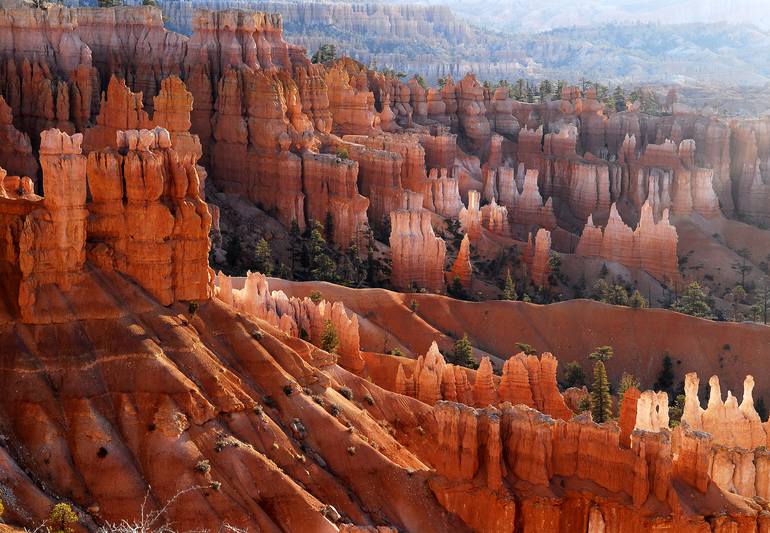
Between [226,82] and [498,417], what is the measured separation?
49221 millimetres

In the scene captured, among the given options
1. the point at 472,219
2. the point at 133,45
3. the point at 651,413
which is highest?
the point at 133,45

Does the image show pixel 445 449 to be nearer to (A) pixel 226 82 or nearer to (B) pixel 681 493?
(B) pixel 681 493

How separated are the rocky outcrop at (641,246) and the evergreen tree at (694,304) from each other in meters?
7.43


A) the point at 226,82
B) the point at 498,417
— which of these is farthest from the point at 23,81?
the point at 498,417

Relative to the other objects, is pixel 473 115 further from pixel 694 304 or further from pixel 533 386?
pixel 533 386

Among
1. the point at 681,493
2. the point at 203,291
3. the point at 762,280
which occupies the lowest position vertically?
the point at 762,280

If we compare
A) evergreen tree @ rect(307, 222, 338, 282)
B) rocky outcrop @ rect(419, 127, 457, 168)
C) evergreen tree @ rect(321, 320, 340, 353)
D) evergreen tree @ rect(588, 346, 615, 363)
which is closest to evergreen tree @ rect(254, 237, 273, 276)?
evergreen tree @ rect(307, 222, 338, 282)

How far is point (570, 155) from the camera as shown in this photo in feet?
403

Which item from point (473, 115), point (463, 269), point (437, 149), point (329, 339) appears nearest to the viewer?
point (329, 339)

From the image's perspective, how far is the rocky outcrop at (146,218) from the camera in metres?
45.2

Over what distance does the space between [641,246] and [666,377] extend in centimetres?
2715

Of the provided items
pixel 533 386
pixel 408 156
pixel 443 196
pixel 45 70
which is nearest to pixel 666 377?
pixel 533 386

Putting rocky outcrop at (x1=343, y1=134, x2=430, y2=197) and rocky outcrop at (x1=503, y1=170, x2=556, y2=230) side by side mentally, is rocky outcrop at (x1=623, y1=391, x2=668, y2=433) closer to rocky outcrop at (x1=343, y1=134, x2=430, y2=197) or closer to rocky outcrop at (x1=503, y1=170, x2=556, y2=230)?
rocky outcrop at (x1=343, y1=134, x2=430, y2=197)

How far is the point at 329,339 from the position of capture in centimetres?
5909
